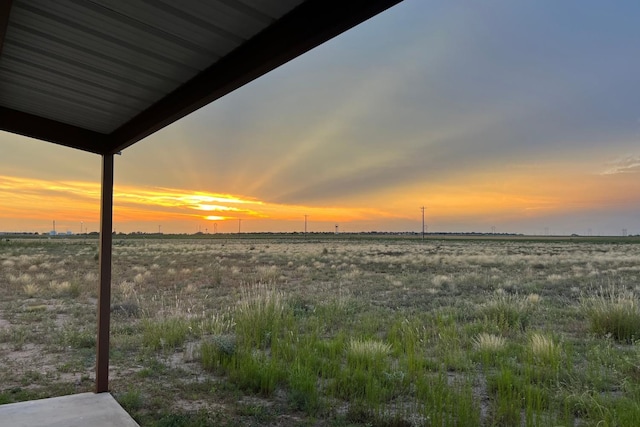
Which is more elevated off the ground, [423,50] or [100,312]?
[423,50]

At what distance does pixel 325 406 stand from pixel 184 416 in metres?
1.34

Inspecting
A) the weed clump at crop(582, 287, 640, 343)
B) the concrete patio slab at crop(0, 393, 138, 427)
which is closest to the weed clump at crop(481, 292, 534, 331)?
the weed clump at crop(582, 287, 640, 343)

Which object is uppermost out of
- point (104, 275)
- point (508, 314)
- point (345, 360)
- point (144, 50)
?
point (144, 50)

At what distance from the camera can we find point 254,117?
1520 cm

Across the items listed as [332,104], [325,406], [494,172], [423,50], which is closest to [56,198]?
[332,104]

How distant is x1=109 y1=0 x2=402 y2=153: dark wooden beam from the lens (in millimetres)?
1565

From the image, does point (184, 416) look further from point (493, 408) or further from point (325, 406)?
point (493, 408)

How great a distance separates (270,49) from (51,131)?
2922mm

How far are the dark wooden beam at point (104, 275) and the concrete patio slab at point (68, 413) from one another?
25 cm

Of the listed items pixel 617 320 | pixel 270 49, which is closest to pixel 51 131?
pixel 270 49

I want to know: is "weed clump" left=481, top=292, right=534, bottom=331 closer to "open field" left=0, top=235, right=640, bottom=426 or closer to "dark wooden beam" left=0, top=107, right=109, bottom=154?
"open field" left=0, top=235, right=640, bottom=426

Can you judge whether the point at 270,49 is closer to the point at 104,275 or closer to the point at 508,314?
the point at 104,275

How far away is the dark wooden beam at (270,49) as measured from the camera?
1.57 meters

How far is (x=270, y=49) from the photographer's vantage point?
6.41 feet
